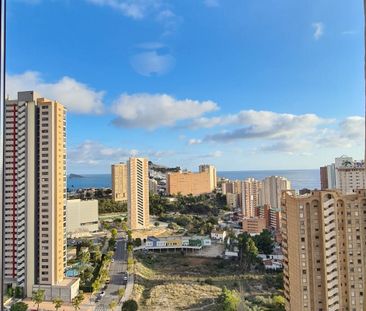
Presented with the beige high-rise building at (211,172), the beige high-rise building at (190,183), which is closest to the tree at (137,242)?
the beige high-rise building at (190,183)

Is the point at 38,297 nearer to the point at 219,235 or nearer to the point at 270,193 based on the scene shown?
the point at 219,235

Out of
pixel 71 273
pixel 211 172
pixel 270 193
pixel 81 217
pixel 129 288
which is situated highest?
pixel 211 172

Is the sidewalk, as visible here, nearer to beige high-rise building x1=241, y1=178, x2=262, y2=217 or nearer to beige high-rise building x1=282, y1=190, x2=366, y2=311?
beige high-rise building x1=282, y1=190, x2=366, y2=311

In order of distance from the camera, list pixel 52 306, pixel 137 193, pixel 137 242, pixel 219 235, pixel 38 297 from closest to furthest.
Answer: pixel 38 297 → pixel 52 306 → pixel 137 242 → pixel 219 235 → pixel 137 193

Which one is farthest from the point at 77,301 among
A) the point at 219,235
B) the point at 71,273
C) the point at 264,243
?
the point at 219,235

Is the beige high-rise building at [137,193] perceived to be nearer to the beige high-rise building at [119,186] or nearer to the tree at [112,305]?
the beige high-rise building at [119,186]

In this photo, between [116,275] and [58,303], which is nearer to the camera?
[58,303]

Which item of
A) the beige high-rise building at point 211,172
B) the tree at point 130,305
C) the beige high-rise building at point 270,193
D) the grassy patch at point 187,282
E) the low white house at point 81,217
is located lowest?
the grassy patch at point 187,282
